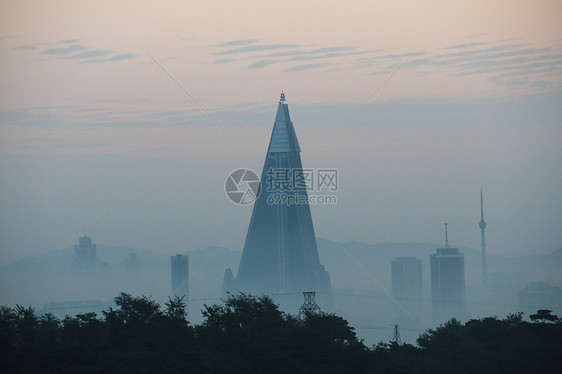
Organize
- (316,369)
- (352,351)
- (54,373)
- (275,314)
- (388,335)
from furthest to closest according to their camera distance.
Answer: (388,335)
(275,314)
(352,351)
(316,369)
(54,373)

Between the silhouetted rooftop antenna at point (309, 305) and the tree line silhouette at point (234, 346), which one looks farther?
the silhouetted rooftop antenna at point (309, 305)

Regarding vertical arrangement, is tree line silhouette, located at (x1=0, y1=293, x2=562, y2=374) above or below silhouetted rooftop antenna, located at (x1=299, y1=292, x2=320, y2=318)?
below

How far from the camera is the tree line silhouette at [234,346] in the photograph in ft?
134

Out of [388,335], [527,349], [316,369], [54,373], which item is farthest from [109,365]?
[388,335]

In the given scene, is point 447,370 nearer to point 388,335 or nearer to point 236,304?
point 236,304

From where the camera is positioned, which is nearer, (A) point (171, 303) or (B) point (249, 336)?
(B) point (249, 336)

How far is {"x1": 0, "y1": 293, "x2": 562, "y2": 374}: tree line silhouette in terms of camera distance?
134 ft

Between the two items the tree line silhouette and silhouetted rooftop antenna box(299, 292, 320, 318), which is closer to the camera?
the tree line silhouette

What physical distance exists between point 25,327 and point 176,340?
819 centimetres

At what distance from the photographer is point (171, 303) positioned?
52094 millimetres

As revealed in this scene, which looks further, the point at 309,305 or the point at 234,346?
the point at 309,305

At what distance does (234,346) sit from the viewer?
1843 inches

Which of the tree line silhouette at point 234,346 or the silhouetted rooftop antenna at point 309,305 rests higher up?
the silhouetted rooftop antenna at point 309,305

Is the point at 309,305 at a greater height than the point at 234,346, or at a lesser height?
greater
